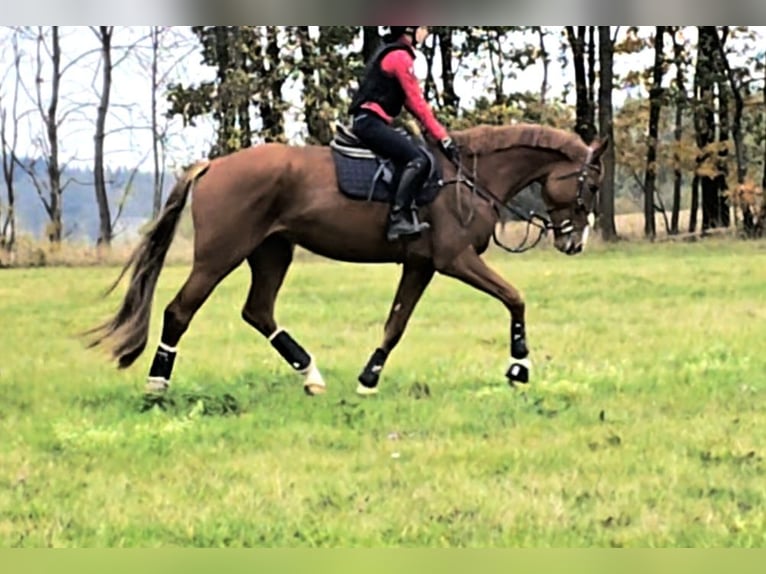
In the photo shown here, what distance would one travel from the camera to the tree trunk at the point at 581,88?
23.0 feet

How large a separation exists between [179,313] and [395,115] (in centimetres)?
131

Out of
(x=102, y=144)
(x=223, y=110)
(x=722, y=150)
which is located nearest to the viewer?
(x=223, y=110)

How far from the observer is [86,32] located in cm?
616

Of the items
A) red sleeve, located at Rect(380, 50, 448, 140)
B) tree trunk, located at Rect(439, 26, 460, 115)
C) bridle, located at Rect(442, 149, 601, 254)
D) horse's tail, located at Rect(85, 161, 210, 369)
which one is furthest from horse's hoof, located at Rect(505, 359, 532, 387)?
tree trunk, located at Rect(439, 26, 460, 115)

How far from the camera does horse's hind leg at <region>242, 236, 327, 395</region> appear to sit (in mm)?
5332

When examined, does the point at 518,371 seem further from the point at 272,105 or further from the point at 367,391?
the point at 272,105

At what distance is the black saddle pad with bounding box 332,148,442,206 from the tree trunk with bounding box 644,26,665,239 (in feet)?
9.08

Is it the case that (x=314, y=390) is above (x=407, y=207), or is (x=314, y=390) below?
below

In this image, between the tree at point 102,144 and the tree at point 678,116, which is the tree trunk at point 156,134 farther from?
the tree at point 678,116

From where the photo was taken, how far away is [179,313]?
514 cm

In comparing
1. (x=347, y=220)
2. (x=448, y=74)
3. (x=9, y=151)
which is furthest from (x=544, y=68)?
(x=9, y=151)

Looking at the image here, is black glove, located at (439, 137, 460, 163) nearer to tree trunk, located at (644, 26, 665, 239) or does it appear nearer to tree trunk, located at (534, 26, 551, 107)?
tree trunk, located at (534, 26, 551, 107)

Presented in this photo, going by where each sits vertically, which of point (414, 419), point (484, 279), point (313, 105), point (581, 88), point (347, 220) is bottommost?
point (414, 419)

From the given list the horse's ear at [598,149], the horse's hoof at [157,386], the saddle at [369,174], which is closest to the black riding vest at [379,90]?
the saddle at [369,174]
